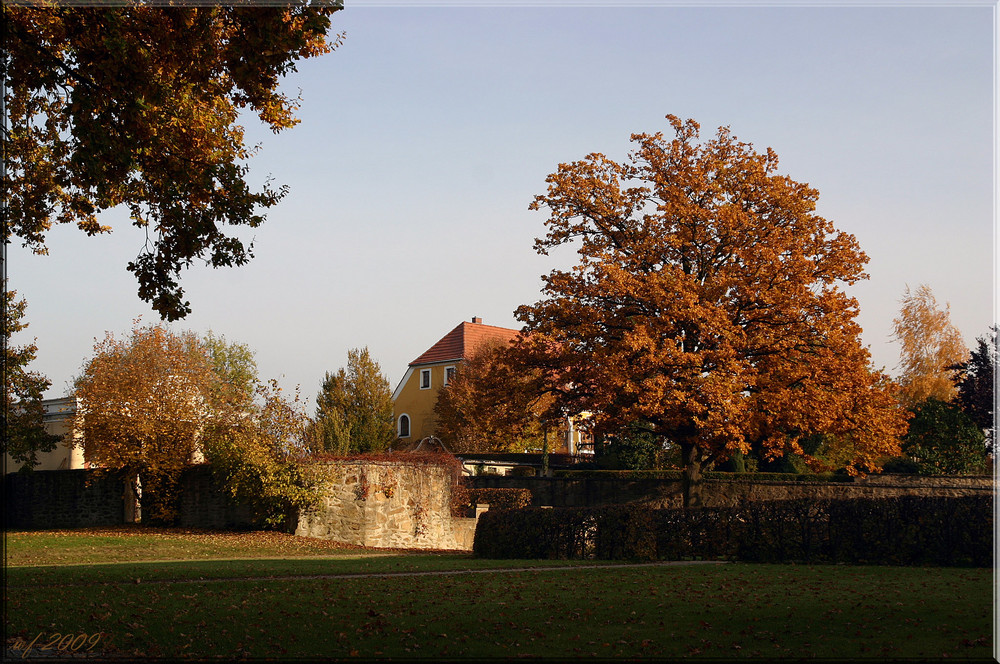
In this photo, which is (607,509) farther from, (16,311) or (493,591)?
(16,311)

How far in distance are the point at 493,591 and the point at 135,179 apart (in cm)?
716

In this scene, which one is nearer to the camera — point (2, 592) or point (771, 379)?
point (2, 592)

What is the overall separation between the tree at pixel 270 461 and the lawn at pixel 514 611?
9297 millimetres

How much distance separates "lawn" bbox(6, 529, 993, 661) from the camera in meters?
8.06

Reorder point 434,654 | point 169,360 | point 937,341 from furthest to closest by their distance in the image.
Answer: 1. point 937,341
2. point 169,360
3. point 434,654

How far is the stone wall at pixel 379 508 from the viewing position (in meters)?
26.0

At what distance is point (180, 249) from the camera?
1120 centimetres

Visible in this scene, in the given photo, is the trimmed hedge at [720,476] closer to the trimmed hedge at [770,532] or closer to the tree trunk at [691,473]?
the tree trunk at [691,473]

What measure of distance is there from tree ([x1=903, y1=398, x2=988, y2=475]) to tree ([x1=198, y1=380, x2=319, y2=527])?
2041 cm

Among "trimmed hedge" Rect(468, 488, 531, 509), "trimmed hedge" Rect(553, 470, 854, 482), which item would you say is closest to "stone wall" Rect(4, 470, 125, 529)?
"trimmed hedge" Rect(468, 488, 531, 509)

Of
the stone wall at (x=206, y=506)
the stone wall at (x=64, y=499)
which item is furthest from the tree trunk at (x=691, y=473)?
the stone wall at (x=64, y=499)

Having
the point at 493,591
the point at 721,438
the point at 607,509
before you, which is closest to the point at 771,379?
the point at 721,438

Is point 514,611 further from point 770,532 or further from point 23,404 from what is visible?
point 23,404

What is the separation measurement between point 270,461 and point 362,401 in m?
27.7
